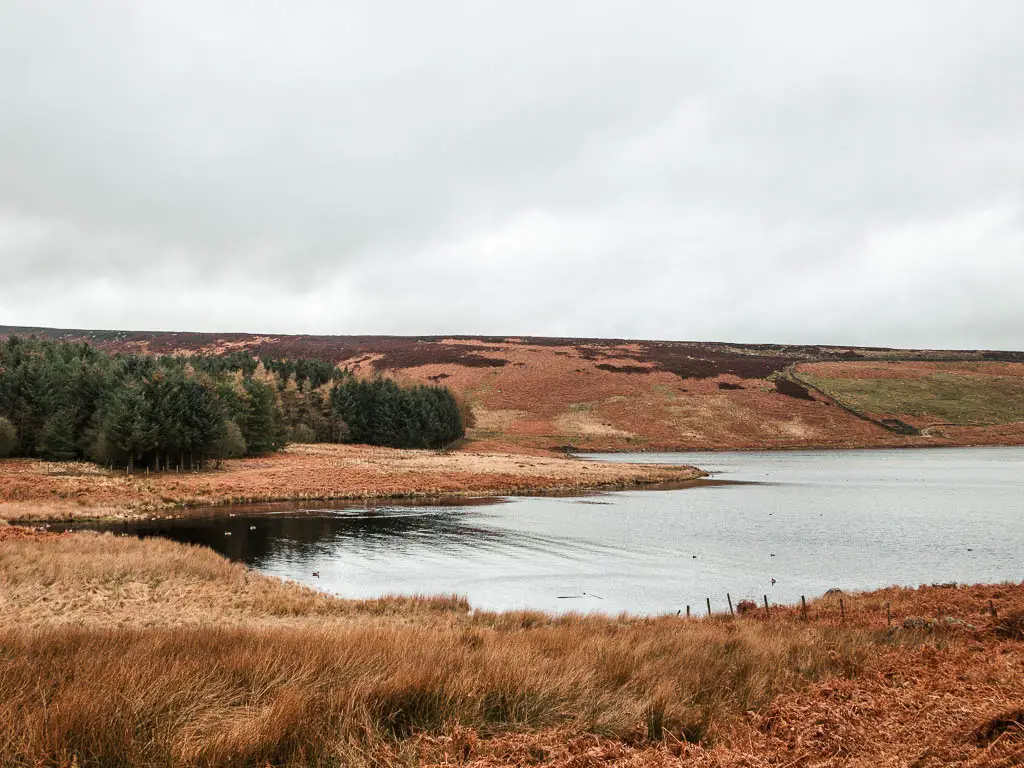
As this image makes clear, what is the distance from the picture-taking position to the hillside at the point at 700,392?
109312 millimetres

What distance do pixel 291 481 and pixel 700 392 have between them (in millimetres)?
92973

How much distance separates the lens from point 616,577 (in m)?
23.4

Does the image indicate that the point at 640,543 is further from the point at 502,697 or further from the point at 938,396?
the point at 938,396

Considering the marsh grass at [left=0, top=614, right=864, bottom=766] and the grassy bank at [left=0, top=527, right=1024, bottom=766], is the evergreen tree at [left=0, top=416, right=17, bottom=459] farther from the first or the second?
the marsh grass at [left=0, top=614, right=864, bottom=766]

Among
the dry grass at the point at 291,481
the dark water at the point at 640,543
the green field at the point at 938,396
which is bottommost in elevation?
the dry grass at the point at 291,481

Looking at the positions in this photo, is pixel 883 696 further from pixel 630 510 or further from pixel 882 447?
pixel 882 447

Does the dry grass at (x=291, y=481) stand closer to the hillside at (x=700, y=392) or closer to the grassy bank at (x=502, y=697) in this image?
the hillside at (x=700, y=392)

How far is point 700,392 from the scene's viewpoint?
12675 centimetres

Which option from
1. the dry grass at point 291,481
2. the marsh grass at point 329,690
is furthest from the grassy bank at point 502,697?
the dry grass at point 291,481

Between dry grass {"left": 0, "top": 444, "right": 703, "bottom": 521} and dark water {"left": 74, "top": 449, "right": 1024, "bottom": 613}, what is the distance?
5.09m

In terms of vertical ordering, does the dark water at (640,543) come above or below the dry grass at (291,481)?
above

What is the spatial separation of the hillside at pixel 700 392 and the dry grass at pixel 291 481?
30.1m

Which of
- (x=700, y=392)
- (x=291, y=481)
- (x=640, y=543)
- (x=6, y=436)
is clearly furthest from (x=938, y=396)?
(x=6, y=436)

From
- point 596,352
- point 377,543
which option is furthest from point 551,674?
point 596,352
